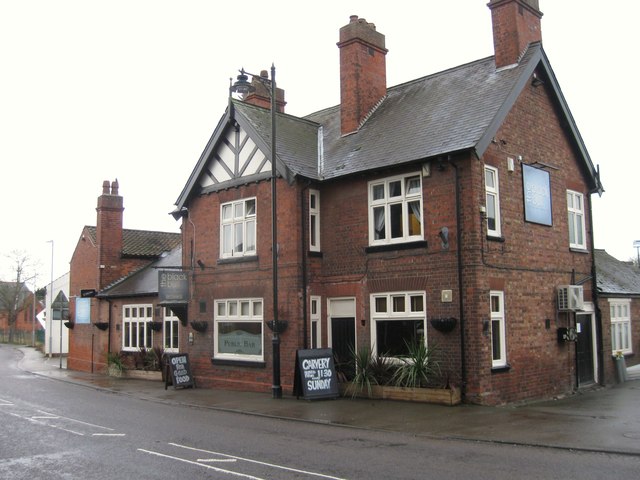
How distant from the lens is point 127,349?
26.6m

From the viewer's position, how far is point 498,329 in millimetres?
15852

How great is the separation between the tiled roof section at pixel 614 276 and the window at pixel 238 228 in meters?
11.1

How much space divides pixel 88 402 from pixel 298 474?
35.9ft

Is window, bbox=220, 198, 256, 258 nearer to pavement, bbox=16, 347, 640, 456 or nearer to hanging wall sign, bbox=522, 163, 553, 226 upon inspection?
pavement, bbox=16, 347, 640, 456

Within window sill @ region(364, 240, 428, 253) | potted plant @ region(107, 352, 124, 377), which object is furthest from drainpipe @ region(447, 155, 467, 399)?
potted plant @ region(107, 352, 124, 377)

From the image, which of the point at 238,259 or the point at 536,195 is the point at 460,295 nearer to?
the point at 536,195

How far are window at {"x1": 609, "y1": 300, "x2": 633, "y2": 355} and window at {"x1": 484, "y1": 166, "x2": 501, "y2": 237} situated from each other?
7.77m

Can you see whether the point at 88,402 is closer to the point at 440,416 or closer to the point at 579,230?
the point at 440,416

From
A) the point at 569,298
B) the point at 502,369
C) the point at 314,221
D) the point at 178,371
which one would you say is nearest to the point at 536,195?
the point at 569,298

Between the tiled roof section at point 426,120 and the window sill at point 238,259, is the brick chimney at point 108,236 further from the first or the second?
the tiled roof section at point 426,120

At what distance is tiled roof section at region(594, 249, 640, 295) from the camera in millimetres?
21250

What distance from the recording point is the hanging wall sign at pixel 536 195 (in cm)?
1727

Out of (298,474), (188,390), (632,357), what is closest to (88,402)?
(188,390)

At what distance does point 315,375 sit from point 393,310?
8.75 feet
